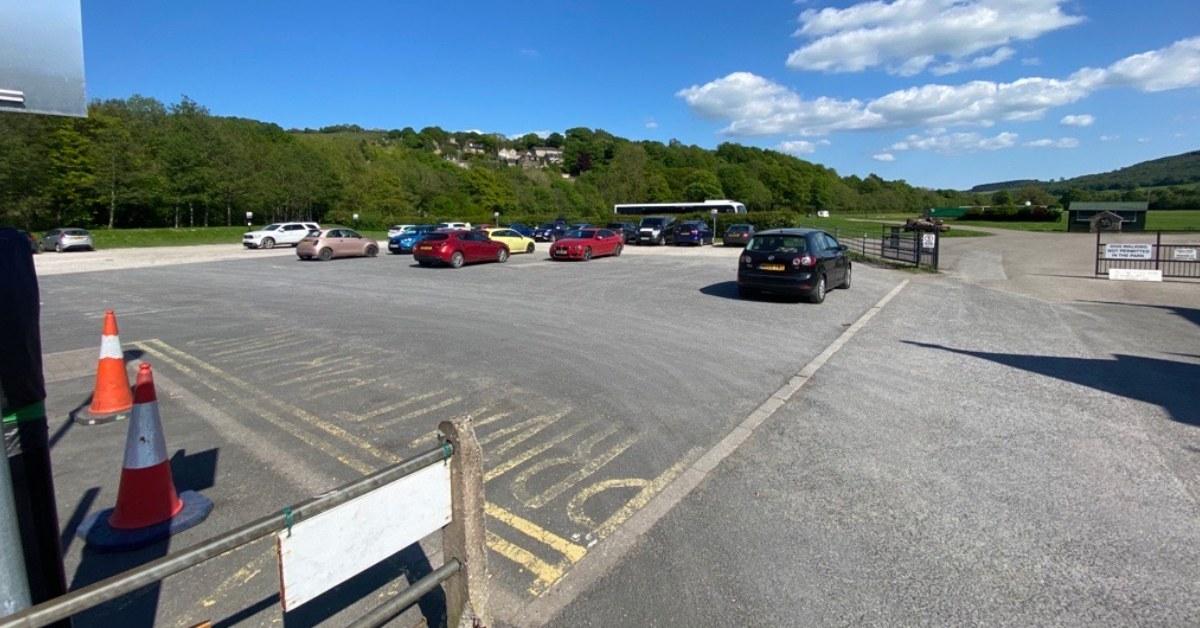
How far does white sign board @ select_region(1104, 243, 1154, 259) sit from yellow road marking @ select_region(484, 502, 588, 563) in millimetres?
21430

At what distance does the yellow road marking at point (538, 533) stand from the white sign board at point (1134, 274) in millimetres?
21041

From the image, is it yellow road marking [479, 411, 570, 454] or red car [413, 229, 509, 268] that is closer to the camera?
yellow road marking [479, 411, 570, 454]

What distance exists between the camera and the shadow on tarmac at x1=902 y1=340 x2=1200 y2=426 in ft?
19.5

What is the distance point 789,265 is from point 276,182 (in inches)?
2569

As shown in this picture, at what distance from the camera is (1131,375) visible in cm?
698

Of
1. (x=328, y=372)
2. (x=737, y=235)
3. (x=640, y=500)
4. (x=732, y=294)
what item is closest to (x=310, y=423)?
(x=328, y=372)

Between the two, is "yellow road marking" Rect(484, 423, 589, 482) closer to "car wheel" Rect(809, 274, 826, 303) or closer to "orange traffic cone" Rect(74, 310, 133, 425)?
"orange traffic cone" Rect(74, 310, 133, 425)

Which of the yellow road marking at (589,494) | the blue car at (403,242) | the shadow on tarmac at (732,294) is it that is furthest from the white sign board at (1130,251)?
the blue car at (403,242)

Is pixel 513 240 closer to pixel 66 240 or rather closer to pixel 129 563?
pixel 66 240

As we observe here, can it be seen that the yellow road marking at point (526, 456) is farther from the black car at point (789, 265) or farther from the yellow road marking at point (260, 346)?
the black car at point (789, 265)

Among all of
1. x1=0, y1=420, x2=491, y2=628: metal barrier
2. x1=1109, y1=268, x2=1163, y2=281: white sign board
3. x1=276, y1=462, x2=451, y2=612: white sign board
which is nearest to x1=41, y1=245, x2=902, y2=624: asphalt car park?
x1=0, y1=420, x2=491, y2=628: metal barrier

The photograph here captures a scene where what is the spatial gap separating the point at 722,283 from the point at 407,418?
12.2 metres

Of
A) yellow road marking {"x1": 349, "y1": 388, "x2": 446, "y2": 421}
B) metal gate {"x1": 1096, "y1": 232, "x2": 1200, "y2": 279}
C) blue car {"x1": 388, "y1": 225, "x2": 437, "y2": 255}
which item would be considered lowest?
yellow road marking {"x1": 349, "y1": 388, "x2": 446, "y2": 421}

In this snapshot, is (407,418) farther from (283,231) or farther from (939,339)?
(283,231)
